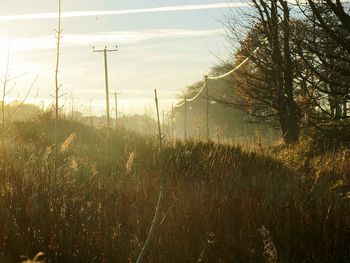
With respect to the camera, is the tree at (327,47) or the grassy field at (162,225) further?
the tree at (327,47)

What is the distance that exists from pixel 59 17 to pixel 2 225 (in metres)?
2.24

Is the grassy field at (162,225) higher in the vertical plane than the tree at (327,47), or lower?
lower

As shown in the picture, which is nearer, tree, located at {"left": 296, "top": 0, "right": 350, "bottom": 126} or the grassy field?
the grassy field

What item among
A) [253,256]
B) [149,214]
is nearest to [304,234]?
[253,256]

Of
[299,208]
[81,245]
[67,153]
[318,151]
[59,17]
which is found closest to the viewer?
[81,245]

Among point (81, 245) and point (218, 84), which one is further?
point (218, 84)

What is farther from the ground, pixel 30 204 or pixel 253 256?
pixel 30 204

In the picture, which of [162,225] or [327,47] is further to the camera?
[327,47]

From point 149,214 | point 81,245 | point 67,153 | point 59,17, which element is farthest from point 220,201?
point 67,153

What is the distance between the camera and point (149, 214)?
15.5ft

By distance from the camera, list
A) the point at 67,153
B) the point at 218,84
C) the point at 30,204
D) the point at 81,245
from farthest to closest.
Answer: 1. the point at 218,84
2. the point at 67,153
3. the point at 30,204
4. the point at 81,245

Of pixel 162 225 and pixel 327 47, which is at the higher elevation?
pixel 327 47

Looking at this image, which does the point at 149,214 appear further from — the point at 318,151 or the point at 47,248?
the point at 318,151

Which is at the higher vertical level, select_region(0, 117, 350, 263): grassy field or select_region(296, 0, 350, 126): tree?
select_region(296, 0, 350, 126): tree
